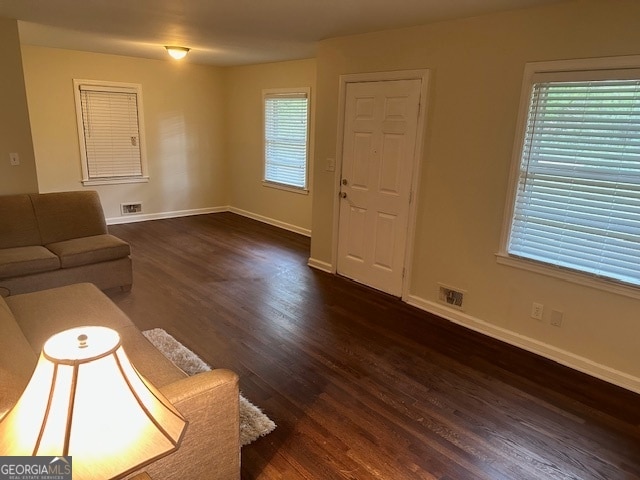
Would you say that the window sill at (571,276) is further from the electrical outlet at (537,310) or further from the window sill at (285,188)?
the window sill at (285,188)

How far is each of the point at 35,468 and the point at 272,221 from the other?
234 inches

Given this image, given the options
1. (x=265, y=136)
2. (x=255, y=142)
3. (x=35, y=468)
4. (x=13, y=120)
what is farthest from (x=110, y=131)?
(x=35, y=468)

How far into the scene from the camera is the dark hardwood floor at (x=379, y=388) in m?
2.05

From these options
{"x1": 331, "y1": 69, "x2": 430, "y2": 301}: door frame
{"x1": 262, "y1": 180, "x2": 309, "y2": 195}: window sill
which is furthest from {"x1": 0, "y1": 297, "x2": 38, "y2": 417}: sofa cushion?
{"x1": 262, "y1": 180, "x2": 309, "y2": 195}: window sill

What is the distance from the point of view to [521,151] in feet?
9.78

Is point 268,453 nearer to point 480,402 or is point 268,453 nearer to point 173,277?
point 480,402

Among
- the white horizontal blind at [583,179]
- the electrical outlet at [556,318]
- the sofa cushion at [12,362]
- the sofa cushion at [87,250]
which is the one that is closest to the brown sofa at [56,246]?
the sofa cushion at [87,250]

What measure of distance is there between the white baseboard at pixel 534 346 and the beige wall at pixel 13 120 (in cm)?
375

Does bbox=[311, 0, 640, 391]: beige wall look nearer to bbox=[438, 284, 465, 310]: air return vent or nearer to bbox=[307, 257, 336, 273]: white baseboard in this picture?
bbox=[438, 284, 465, 310]: air return vent

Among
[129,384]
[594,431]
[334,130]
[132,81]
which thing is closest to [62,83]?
[132,81]

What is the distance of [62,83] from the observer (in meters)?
5.57

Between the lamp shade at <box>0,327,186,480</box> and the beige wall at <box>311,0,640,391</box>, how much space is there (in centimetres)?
288

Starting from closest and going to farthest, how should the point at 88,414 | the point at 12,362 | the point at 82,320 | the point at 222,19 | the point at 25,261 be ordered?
the point at 88,414
the point at 12,362
the point at 82,320
the point at 25,261
the point at 222,19

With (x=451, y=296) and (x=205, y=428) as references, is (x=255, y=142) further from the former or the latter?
(x=205, y=428)
